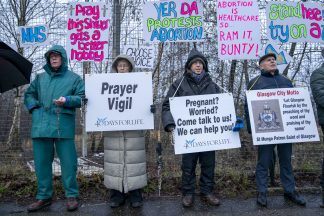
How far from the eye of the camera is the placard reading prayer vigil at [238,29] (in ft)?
20.7

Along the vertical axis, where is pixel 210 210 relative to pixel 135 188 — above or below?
below

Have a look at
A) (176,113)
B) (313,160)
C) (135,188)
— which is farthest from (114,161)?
(313,160)

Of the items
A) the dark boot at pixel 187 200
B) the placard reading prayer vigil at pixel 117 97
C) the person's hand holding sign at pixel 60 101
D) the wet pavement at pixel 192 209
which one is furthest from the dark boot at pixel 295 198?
the person's hand holding sign at pixel 60 101

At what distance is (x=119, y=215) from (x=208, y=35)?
3666 mm

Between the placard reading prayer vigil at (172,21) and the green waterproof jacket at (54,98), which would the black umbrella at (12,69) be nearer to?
the green waterproof jacket at (54,98)

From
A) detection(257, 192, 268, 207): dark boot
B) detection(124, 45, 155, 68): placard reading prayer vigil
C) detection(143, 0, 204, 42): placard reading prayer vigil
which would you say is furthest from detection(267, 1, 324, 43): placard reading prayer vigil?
detection(257, 192, 268, 207): dark boot

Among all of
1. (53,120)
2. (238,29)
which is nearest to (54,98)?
(53,120)

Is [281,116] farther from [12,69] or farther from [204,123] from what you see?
[12,69]

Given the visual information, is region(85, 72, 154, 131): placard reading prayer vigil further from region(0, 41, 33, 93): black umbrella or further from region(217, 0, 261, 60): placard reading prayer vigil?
region(217, 0, 261, 60): placard reading prayer vigil

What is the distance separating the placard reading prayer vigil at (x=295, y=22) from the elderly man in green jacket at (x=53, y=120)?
11.3 feet

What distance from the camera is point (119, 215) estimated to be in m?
5.13

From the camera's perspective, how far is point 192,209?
533 cm

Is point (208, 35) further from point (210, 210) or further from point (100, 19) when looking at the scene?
point (210, 210)

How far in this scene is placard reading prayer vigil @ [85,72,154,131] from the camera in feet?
17.6
